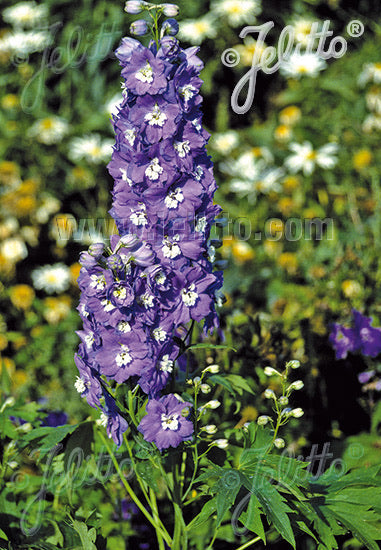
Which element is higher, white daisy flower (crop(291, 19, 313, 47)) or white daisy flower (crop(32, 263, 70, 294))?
white daisy flower (crop(291, 19, 313, 47))

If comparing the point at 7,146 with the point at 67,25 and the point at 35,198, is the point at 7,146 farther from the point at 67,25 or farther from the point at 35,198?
the point at 67,25

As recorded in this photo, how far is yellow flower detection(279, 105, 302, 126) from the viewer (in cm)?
519

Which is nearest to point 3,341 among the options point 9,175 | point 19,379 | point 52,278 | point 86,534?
point 19,379

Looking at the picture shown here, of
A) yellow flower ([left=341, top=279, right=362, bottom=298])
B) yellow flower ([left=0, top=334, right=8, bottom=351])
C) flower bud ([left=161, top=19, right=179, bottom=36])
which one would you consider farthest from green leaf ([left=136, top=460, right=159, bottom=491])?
yellow flower ([left=0, top=334, right=8, bottom=351])

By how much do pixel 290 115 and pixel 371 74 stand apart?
0.68 m

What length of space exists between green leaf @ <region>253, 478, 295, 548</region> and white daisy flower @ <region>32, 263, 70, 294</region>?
9.28 feet

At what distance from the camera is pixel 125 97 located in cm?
166

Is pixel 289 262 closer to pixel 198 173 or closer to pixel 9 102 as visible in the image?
pixel 198 173

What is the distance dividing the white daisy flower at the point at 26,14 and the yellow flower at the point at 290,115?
2172mm

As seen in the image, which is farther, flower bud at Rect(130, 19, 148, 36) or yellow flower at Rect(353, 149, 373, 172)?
yellow flower at Rect(353, 149, 373, 172)

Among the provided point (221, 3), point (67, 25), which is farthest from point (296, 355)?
point (67, 25)

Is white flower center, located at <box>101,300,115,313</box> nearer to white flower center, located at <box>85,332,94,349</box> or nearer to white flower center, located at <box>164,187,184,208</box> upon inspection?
white flower center, located at <box>85,332,94,349</box>

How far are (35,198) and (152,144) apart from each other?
3.26m

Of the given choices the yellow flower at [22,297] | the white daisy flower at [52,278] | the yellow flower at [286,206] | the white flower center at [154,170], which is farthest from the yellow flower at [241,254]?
the white flower center at [154,170]
